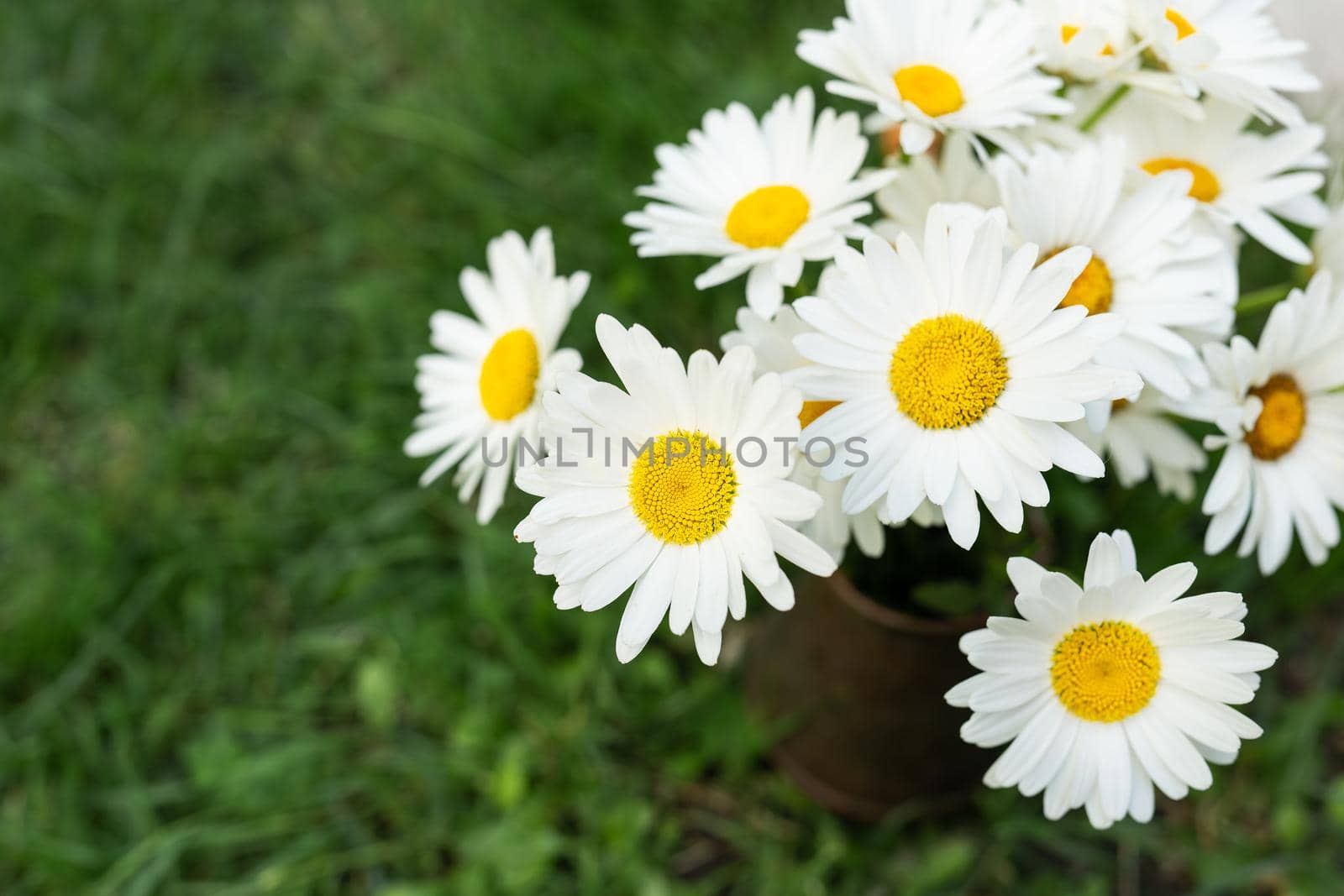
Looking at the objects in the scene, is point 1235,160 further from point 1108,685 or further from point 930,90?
point 1108,685

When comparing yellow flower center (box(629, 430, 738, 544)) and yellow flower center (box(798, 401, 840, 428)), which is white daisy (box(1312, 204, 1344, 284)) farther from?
yellow flower center (box(629, 430, 738, 544))

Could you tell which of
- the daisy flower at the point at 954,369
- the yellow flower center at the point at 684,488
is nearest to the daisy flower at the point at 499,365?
the yellow flower center at the point at 684,488

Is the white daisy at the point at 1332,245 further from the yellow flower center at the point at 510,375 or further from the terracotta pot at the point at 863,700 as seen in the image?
the yellow flower center at the point at 510,375

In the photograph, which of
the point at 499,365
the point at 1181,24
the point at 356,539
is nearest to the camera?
the point at 1181,24

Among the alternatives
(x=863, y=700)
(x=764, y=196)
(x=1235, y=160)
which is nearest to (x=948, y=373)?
(x=764, y=196)

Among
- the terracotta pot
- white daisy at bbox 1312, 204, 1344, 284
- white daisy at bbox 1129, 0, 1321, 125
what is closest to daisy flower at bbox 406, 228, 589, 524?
the terracotta pot

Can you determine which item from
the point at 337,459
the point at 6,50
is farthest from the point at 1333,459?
the point at 6,50

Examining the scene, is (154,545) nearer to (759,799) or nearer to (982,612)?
(759,799)
